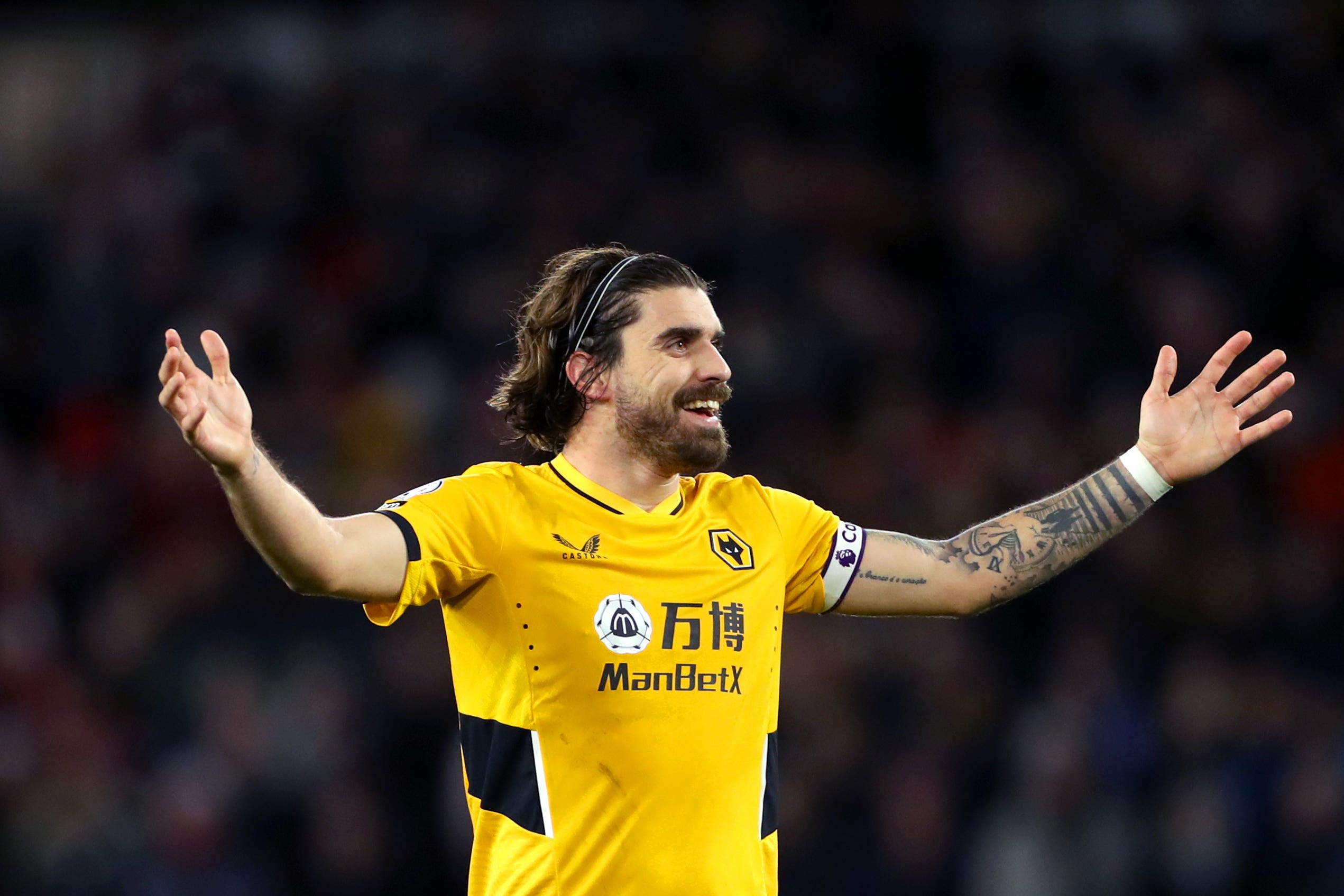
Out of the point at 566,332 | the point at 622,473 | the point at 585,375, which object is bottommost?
the point at 622,473

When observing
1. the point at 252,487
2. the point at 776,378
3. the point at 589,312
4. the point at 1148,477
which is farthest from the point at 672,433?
the point at 776,378

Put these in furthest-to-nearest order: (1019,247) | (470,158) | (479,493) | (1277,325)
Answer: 1. (470,158)
2. (1019,247)
3. (1277,325)
4. (479,493)

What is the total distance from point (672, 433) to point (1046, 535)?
3.63 feet

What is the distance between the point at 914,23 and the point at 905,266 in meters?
2.30

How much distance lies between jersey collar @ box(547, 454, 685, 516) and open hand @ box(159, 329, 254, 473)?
3.34 ft

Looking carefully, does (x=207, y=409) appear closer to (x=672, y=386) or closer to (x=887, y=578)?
(x=672, y=386)

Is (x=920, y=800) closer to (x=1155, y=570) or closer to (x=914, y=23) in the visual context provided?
(x=1155, y=570)

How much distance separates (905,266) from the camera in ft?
37.9

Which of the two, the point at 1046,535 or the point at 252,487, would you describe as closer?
the point at 252,487

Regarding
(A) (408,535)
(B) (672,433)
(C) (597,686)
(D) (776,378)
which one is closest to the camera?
(A) (408,535)

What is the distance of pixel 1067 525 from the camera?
15.4 feet

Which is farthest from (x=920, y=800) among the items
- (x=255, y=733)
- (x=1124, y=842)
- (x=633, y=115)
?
(x=633, y=115)

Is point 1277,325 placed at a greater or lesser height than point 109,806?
greater

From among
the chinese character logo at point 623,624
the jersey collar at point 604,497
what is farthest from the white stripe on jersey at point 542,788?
the jersey collar at point 604,497
